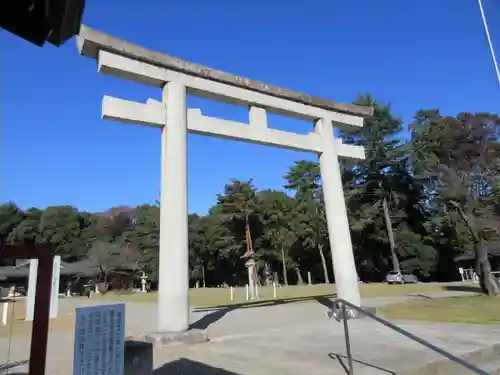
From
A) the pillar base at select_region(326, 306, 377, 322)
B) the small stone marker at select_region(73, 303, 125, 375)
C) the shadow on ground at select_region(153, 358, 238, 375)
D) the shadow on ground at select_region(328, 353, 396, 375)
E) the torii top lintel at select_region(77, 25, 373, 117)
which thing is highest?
the torii top lintel at select_region(77, 25, 373, 117)

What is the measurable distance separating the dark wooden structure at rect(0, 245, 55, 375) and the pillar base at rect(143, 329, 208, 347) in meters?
3.88

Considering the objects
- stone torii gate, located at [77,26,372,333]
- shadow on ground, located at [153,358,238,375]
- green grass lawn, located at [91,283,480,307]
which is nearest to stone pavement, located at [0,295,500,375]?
shadow on ground, located at [153,358,238,375]

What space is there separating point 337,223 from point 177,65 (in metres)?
5.63

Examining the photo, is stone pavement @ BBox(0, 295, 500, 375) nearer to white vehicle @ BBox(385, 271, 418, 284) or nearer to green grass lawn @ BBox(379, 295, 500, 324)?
green grass lawn @ BBox(379, 295, 500, 324)

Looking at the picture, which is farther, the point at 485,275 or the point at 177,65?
the point at 485,275

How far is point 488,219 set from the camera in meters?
28.7

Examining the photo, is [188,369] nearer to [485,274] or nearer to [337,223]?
[337,223]

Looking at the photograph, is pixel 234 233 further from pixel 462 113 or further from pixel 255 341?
pixel 255 341

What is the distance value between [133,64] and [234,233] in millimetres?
36139

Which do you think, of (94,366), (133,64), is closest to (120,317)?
(94,366)

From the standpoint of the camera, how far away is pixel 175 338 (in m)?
6.41

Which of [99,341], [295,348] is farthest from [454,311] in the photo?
[99,341]

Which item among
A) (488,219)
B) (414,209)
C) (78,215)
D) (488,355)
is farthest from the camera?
(78,215)

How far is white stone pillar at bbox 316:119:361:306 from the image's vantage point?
9.47 metres
